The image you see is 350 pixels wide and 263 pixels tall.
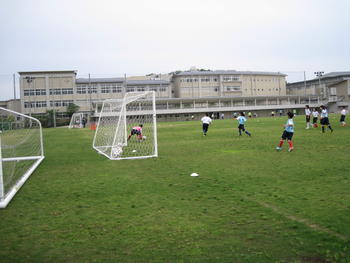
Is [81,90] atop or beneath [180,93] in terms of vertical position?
atop

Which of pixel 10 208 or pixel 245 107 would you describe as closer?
pixel 10 208

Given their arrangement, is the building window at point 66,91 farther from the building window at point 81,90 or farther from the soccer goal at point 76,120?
the soccer goal at point 76,120

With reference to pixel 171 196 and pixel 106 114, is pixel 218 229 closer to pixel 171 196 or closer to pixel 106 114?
pixel 171 196

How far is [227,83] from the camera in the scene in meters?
86.6

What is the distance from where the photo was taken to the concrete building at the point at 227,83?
276 ft

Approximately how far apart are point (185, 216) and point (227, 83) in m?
83.2

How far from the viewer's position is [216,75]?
86.2m

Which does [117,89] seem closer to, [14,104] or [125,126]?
[14,104]

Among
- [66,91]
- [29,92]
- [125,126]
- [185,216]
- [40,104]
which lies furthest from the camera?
[66,91]

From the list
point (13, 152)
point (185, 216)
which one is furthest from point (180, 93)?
point (185, 216)

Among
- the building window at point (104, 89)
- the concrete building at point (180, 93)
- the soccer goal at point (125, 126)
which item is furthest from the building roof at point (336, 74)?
the soccer goal at point (125, 126)

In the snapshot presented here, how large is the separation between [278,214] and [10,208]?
4840 millimetres

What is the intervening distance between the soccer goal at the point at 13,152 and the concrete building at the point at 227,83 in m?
67.8

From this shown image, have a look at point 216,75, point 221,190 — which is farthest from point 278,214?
point 216,75
